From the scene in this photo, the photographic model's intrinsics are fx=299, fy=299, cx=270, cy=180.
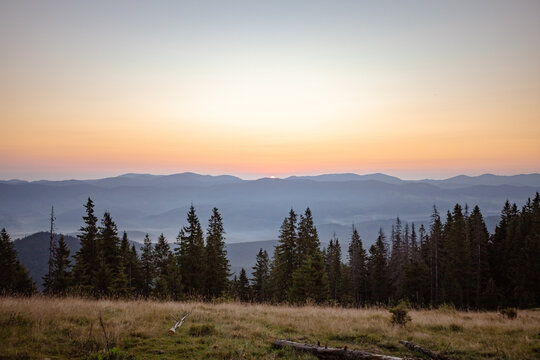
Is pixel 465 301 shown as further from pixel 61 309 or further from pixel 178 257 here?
pixel 61 309

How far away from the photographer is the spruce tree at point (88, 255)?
3534 cm

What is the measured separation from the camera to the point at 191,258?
41969 mm

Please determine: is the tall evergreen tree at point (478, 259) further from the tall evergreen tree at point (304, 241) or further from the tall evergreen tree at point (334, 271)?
the tall evergreen tree at point (304, 241)

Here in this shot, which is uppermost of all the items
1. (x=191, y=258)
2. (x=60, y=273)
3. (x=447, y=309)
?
(x=447, y=309)

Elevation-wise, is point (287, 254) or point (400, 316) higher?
point (400, 316)

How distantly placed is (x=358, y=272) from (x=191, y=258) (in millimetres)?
32832

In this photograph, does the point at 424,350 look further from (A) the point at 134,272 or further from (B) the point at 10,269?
(B) the point at 10,269

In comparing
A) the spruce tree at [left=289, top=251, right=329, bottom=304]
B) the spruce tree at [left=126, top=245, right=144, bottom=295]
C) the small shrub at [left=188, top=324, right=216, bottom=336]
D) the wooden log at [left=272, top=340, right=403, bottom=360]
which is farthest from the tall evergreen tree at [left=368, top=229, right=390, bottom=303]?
the wooden log at [left=272, top=340, right=403, bottom=360]

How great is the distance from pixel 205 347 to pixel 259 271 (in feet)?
165

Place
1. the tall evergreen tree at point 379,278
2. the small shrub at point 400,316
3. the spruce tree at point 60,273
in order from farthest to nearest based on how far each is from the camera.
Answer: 1. the tall evergreen tree at point 379,278
2. the spruce tree at point 60,273
3. the small shrub at point 400,316

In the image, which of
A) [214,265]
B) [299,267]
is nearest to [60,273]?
[214,265]

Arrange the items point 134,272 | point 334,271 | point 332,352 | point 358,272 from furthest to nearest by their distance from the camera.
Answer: point 334,271
point 358,272
point 134,272
point 332,352

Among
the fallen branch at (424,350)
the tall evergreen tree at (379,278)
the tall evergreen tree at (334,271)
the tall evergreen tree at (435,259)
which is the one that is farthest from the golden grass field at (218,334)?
the tall evergreen tree at (334,271)

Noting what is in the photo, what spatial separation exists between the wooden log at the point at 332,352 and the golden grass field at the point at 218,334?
0.29 meters
